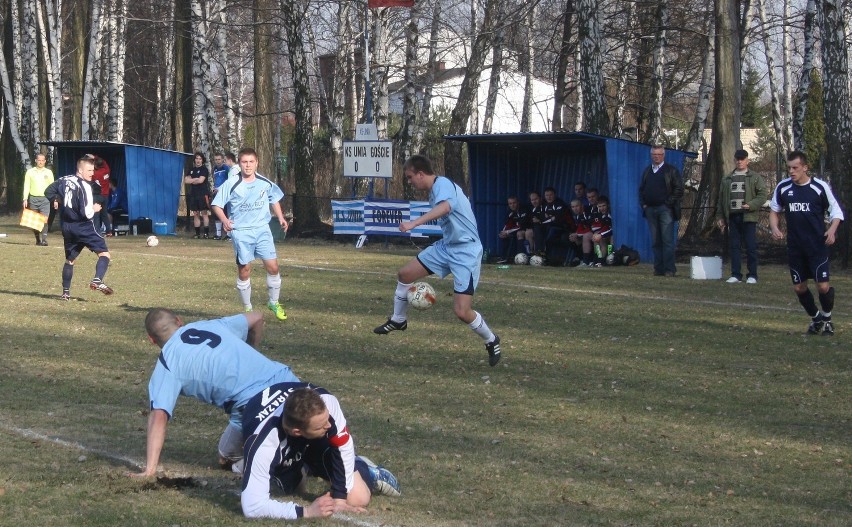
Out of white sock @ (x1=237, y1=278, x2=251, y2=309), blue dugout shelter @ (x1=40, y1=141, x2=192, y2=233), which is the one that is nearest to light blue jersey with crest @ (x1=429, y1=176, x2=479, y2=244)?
white sock @ (x1=237, y1=278, x2=251, y2=309)

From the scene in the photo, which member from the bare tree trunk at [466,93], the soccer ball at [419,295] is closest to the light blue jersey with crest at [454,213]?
the soccer ball at [419,295]

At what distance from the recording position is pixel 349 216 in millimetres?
28375

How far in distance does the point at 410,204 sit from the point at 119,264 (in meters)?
7.84

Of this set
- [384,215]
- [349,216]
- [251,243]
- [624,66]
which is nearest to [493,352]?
[251,243]

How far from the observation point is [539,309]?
14867 mm

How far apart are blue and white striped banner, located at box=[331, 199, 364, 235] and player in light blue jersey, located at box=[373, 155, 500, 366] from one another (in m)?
17.2

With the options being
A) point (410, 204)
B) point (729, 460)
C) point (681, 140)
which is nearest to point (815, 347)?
point (729, 460)

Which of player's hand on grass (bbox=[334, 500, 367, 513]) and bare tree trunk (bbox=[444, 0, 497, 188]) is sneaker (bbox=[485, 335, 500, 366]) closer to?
player's hand on grass (bbox=[334, 500, 367, 513])

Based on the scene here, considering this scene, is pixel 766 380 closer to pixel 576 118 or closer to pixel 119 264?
pixel 119 264

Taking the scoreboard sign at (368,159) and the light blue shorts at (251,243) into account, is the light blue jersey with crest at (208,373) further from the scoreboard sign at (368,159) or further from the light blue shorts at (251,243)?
the scoreboard sign at (368,159)

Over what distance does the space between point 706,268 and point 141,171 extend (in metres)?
18.6

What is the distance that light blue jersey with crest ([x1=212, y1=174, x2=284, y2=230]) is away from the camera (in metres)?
13.1

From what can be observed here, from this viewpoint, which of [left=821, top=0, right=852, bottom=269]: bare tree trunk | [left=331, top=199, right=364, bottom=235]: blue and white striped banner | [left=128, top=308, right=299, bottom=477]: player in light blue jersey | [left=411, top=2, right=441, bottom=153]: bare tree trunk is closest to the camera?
[left=128, top=308, right=299, bottom=477]: player in light blue jersey

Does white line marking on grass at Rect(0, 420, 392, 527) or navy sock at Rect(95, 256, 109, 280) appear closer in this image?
white line marking on grass at Rect(0, 420, 392, 527)
